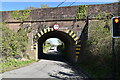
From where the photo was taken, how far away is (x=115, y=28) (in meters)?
3.62

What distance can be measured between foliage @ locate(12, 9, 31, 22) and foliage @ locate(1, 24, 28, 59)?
60.3 inches

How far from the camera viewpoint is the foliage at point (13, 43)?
12223 mm

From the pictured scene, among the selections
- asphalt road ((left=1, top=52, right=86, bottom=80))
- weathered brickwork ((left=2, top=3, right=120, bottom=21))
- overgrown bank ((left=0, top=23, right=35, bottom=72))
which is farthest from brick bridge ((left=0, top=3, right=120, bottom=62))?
asphalt road ((left=1, top=52, right=86, bottom=80))

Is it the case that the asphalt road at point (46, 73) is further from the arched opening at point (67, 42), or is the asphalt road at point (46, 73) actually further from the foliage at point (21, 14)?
the foliage at point (21, 14)

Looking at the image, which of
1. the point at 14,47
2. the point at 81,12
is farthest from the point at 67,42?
the point at 14,47

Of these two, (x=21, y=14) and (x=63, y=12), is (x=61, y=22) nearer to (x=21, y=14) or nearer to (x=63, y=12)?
(x=63, y=12)

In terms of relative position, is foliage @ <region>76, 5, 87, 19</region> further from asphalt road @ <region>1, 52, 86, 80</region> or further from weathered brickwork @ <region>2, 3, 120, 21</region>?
asphalt road @ <region>1, 52, 86, 80</region>

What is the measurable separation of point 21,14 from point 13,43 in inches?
148

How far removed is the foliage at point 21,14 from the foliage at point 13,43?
1.53 metres

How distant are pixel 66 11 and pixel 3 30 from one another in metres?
6.59

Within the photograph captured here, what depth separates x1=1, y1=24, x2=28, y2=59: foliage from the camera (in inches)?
481

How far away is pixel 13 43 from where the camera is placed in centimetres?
1270

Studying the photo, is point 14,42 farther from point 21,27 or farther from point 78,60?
point 78,60

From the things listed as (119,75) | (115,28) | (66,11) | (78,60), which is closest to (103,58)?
(119,75)
